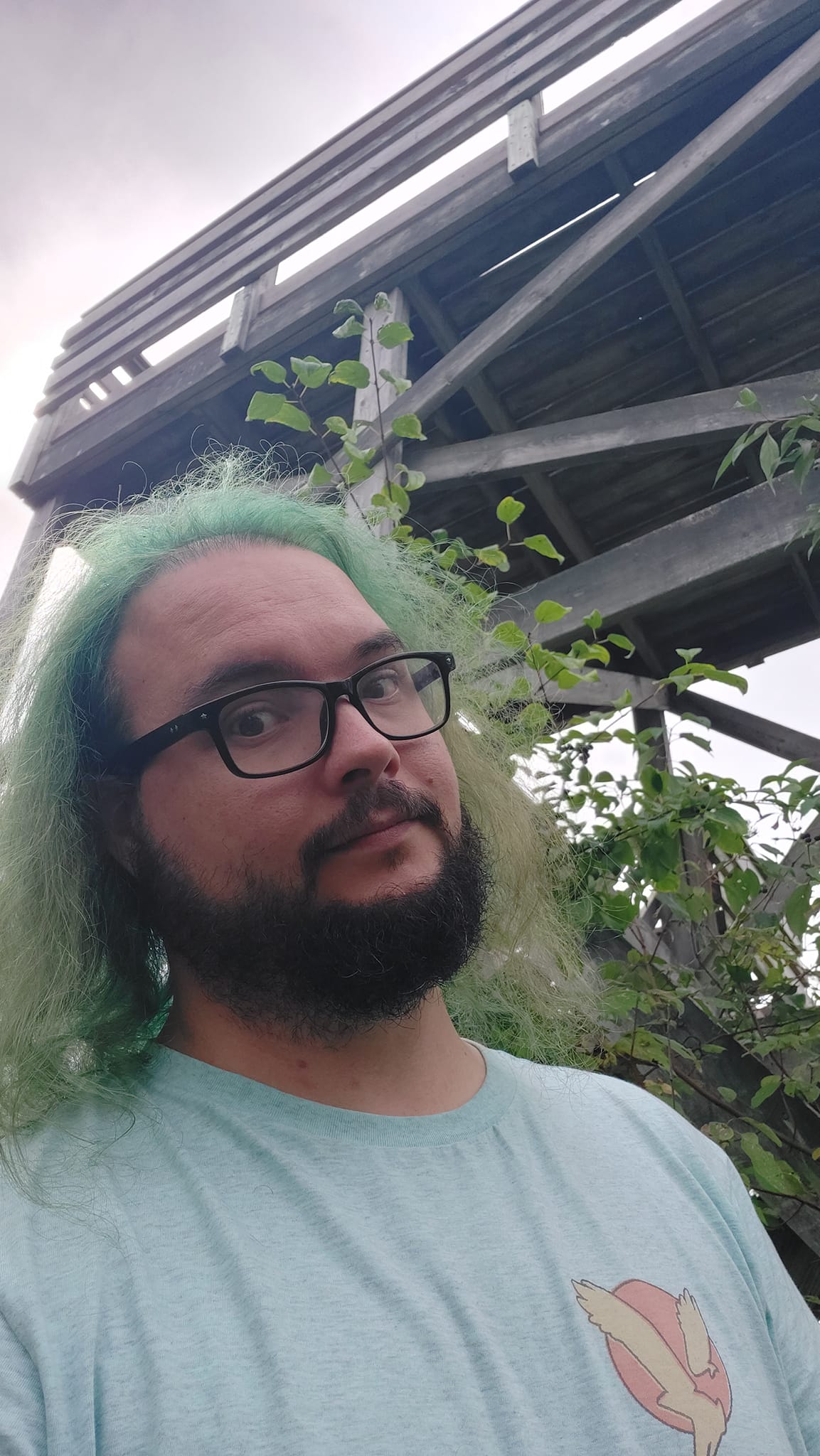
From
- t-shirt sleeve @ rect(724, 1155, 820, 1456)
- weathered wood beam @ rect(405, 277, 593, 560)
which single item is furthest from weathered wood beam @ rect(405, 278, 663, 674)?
t-shirt sleeve @ rect(724, 1155, 820, 1456)

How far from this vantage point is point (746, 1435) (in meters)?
0.78

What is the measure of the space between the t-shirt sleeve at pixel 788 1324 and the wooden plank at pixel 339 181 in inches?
132

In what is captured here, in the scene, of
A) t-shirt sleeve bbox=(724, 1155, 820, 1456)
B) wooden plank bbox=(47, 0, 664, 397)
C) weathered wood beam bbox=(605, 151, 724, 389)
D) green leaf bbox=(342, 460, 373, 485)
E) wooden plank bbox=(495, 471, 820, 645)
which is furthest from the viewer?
wooden plank bbox=(47, 0, 664, 397)

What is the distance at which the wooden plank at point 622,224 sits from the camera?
255 centimetres

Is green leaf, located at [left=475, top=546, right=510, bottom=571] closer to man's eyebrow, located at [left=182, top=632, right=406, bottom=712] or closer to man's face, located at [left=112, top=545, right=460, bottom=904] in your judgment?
man's face, located at [left=112, top=545, right=460, bottom=904]

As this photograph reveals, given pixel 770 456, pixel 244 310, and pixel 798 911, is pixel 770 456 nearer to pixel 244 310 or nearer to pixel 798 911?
pixel 798 911

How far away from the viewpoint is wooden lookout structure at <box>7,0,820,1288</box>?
2.76 metres

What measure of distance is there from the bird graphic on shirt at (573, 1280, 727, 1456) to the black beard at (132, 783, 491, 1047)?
0.31m

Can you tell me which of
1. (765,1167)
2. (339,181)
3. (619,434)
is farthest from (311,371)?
(339,181)

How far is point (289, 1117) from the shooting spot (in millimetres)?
870

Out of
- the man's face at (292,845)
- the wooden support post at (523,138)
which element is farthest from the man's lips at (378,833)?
the wooden support post at (523,138)

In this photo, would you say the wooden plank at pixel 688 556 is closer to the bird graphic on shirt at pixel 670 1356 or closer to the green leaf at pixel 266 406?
the green leaf at pixel 266 406

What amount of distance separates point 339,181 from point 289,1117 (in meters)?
3.61

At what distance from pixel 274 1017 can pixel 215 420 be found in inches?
126
